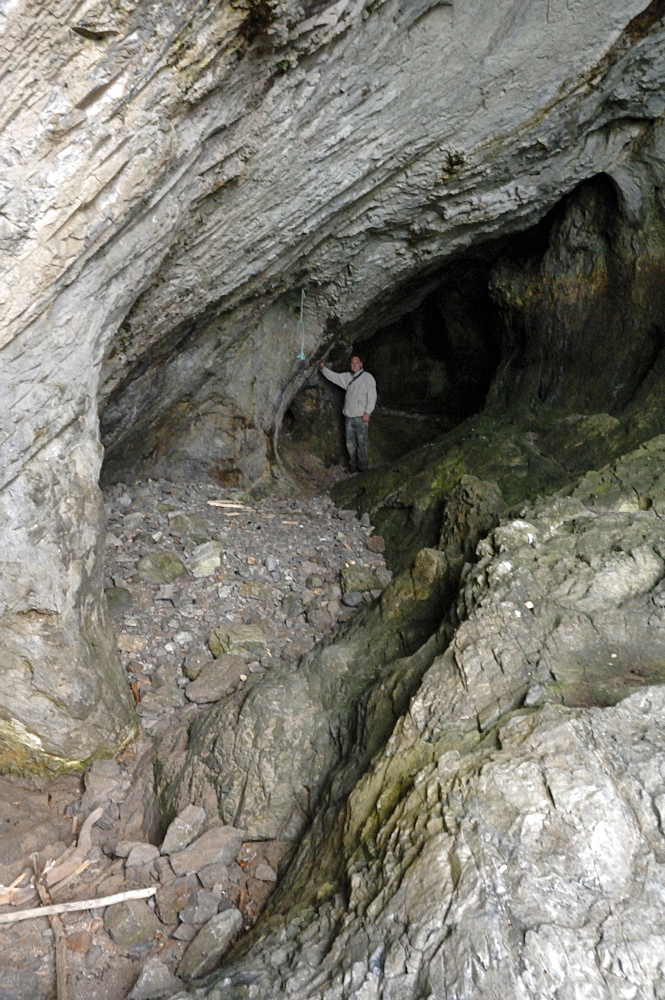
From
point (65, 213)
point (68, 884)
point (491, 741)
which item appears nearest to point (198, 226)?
point (65, 213)

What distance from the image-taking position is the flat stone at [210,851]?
12.8 feet

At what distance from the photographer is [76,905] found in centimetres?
374

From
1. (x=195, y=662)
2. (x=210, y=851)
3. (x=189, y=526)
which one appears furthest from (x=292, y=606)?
(x=210, y=851)

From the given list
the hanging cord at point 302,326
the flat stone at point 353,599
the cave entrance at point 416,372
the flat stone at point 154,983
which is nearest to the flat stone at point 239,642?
the flat stone at point 353,599

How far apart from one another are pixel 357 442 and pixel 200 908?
7.24 metres

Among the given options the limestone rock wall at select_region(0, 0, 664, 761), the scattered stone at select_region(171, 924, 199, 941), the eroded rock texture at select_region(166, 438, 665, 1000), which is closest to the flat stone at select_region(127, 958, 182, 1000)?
Answer: the scattered stone at select_region(171, 924, 199, 941)

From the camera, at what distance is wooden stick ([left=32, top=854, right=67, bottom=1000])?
3.39 meters

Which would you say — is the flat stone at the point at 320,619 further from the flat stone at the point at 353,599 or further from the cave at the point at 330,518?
the flat stone at the point at 353,599

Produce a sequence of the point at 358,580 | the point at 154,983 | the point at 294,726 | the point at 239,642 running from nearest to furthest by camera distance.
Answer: the point at 154,983
the point at 294,726
the point at 239,642
the point at 358,580

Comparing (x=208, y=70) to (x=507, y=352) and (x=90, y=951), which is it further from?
(x=507, y=352)

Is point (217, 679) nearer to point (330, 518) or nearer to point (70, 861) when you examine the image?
point (70, 861)

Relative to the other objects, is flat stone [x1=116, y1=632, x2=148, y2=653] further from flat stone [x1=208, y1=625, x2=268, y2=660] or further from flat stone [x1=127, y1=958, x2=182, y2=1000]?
flat stone [x1=127, y1=958, x2=182, y2=1000]

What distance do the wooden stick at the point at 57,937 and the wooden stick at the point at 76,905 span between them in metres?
0.04

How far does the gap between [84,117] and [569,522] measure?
3655 mm
